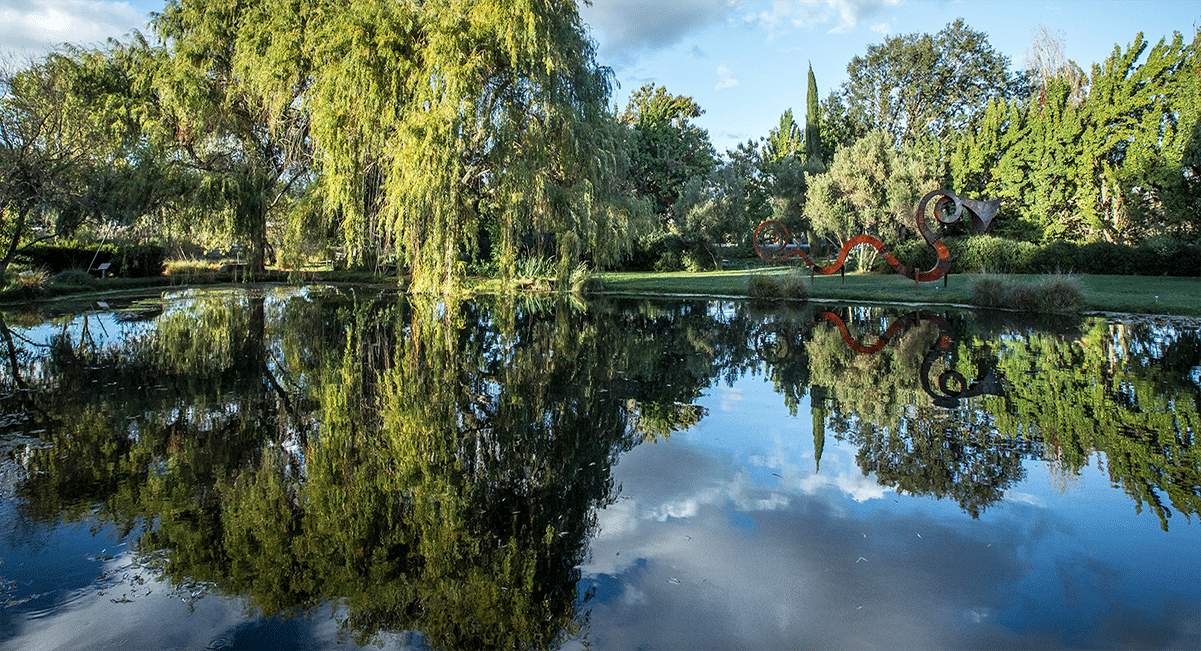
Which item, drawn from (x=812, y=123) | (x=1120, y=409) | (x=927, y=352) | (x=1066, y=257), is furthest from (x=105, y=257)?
(x=1066, y=257)

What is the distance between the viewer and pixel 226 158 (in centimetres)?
1995

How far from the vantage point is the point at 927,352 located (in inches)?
364

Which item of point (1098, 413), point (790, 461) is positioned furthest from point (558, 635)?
point (1098, 413)

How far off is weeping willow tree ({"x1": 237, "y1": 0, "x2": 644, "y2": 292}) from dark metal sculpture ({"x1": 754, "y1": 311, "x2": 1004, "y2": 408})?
764 centimetres

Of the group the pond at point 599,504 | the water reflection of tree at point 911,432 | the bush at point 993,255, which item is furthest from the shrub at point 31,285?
the bush at point 993,255

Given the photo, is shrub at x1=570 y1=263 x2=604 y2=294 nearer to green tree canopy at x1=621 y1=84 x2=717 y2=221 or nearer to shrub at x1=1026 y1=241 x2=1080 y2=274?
shrub at x1=1026 y1=241 x2=1080 y2=274

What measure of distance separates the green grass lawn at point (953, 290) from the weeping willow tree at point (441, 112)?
489 cm

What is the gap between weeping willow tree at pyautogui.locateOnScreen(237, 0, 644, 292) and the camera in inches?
611

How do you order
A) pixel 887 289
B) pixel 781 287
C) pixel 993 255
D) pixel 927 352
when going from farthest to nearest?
1. pixel 993 255
2. pixel 887 289
3. pixel 781 287
4. pixel 927 352

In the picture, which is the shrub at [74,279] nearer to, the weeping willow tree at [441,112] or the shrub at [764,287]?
the weeping willow tree at [441,112]

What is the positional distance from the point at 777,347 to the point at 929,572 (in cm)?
710

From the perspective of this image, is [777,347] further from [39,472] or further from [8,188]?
[8,188]

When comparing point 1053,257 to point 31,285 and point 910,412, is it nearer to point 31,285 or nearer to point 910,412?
point 910,412

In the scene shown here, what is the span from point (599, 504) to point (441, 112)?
42.7 feet
